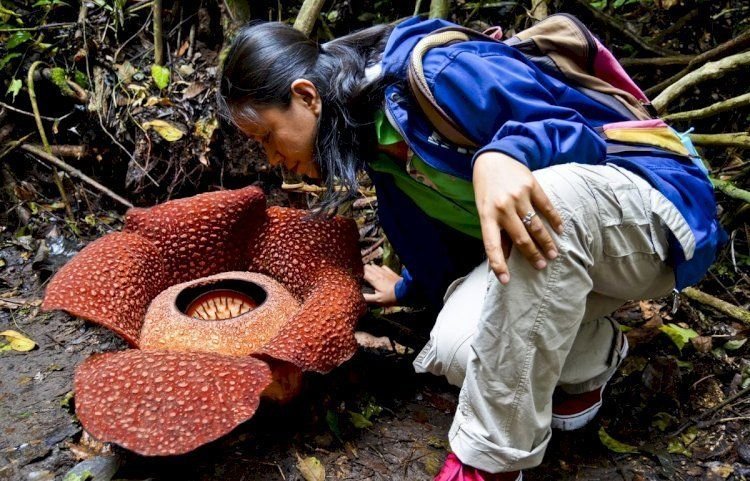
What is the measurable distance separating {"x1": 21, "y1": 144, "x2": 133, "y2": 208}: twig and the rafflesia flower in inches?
43.6

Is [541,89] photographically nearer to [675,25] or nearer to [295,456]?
[295,456]

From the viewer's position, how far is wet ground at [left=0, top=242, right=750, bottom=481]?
187 centimetres

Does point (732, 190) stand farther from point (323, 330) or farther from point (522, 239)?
point (323, 330)

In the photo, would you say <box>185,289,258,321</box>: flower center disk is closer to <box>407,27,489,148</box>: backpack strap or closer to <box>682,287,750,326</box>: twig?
<box>407,27,489,148</box>: backpack strap

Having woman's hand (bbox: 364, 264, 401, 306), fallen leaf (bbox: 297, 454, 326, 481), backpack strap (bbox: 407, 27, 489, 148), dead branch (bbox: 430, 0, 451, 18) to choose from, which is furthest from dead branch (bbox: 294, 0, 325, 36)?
fallen leaf (bbox: 297, 454, 326, 481)

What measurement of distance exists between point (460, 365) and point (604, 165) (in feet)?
2.26

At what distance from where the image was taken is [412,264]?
238cm

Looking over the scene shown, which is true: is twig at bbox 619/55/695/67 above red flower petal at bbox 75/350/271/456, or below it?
above

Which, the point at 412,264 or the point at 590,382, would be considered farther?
the point at 412,264

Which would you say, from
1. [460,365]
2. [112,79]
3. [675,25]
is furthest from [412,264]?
[675,25]

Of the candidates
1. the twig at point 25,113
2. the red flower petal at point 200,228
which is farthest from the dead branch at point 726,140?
the twig at point 25,113

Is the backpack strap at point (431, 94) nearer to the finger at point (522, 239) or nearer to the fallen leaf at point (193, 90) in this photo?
the finger at point (522, 239)

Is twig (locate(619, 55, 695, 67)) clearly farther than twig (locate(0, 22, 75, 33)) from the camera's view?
No

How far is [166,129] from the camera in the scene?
10.5ft
